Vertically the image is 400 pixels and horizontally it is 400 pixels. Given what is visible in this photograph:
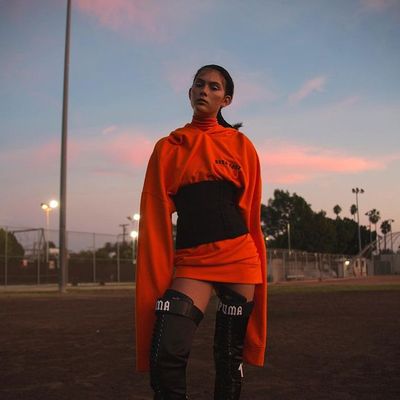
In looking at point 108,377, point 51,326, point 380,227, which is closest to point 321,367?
point 108,377

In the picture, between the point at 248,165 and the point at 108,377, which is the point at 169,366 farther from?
the point at 108,377

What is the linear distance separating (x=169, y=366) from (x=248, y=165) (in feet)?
3.70

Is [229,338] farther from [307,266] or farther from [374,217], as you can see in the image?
[374,217]

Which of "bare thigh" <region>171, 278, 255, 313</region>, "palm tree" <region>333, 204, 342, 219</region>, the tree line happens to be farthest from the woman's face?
"palm tree" <region>333, 204, 342, 219</region>

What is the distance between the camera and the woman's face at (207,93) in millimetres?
2775

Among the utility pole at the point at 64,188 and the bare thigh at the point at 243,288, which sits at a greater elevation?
the utility pole at the point at 64,188

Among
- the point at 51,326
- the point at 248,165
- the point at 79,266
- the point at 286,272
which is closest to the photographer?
the point at 248,165

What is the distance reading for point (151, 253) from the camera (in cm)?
252

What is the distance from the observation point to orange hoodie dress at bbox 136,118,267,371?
2.49 metres

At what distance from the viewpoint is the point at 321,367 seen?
4.77 meters

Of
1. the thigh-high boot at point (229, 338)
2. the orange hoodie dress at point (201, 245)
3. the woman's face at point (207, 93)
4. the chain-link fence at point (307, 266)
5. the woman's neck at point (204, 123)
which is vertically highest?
the woman's face at point (207, 93)

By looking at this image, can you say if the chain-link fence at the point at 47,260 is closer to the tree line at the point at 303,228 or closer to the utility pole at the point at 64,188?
the utility pole at the point at 64,188

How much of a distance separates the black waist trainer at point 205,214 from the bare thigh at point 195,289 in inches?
7.2

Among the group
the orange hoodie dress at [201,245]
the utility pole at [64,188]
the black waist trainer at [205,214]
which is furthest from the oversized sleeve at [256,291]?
the utility pole at [64,188]
